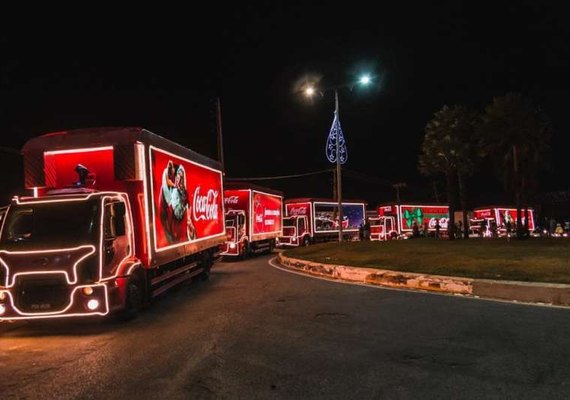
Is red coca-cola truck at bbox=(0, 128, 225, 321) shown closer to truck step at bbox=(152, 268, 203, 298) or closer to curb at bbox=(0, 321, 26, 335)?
truck step at bbox=(152, 268, 203, 298)

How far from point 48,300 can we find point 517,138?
119 feet

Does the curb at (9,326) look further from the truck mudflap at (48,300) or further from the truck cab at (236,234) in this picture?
the truck cab at (236,234)

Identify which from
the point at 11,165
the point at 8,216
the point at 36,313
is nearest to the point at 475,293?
the point at 36,313

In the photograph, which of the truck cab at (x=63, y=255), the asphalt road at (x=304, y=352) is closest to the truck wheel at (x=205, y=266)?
the asphalt road at (x=304, y=352)

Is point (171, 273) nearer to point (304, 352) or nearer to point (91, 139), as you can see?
point (91, 139)

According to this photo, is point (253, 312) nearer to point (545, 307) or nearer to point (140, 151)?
point (140, 151)

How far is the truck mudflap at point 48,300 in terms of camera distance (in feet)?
27.4

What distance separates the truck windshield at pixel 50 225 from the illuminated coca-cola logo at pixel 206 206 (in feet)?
16.2

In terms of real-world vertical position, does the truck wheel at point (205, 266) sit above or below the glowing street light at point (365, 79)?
below

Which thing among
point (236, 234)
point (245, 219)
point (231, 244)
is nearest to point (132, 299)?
point (231, 244)

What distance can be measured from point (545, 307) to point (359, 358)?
4.65m

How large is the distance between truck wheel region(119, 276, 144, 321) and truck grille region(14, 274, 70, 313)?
3.83 ft

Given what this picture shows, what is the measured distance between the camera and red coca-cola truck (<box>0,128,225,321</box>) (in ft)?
27.6

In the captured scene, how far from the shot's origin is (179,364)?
6320 millimetres
